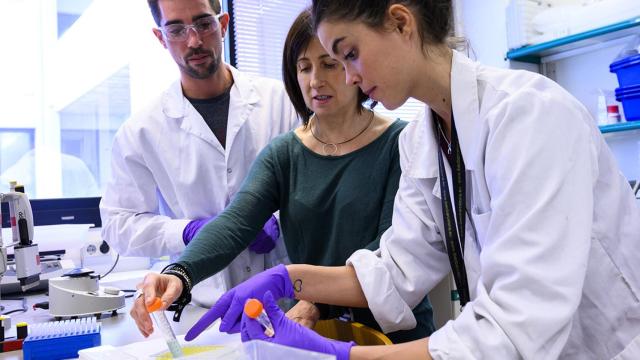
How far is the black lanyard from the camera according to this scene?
1.04 meters

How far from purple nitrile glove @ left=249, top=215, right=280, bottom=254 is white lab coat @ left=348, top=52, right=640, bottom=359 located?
0.73m

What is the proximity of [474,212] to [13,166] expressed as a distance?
2756 millimetres

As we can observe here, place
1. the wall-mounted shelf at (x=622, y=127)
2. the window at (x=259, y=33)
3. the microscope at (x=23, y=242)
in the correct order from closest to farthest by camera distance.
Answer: the microscope at (x=23, y=242), the wall-mounted shelf at (x=622, y=127), the window at (x=259, y=33)

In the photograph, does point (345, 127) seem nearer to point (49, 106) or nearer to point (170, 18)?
point (170, 18)

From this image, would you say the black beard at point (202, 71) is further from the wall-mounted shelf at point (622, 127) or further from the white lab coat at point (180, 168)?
the wall-mounted shelf at point (622, 127)

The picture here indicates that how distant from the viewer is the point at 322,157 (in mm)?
1489

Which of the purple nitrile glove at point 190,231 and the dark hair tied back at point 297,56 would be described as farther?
the purple nitrile glove at point 190,231

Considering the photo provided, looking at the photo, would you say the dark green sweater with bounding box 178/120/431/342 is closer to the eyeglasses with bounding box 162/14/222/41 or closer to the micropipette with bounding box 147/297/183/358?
the micropipette with bounding box 147/297/183/358

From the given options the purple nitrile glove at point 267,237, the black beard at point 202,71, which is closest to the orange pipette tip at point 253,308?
the purple nitrile glove at point 267,237

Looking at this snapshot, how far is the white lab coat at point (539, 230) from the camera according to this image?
2.54 feet

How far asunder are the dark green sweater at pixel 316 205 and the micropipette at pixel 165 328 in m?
0.23

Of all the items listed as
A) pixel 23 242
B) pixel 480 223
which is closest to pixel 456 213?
pixel 480 223

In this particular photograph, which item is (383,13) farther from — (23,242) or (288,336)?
(23,242)

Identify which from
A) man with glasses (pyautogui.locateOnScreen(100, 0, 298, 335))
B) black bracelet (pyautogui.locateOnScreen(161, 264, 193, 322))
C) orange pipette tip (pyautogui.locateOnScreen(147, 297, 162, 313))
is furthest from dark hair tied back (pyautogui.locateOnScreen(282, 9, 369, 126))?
orange pipette tip (pyautogui.locateOnScreen(147, 297, 162, 313))
